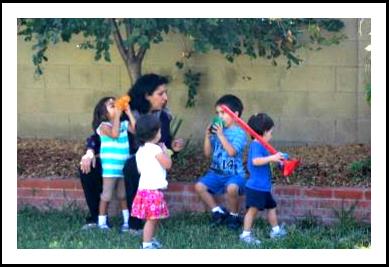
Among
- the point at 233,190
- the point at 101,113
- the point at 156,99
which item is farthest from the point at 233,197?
the point at 101,113

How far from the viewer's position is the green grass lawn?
7.06m

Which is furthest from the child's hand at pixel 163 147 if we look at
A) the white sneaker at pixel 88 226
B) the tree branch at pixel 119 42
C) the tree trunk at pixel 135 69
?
the tree trunk at pixel 135 69

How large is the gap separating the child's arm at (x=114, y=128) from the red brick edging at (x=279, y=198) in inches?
25.4

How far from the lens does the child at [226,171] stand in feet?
24.8

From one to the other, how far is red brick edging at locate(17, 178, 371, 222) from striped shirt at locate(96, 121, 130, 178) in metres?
0.47

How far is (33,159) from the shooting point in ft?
28.6

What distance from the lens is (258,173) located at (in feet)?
24.0

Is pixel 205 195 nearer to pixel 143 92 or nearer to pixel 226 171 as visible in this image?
pixel 226 171

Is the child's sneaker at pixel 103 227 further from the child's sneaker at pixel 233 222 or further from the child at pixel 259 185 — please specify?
the child at pixel 259 185

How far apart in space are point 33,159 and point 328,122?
2848mm

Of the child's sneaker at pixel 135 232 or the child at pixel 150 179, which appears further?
the child's sneaker at pixel 135 232

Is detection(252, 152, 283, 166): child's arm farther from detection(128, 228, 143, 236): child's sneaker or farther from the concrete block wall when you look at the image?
the concrete block wall

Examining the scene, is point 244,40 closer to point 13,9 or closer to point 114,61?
point 114,61

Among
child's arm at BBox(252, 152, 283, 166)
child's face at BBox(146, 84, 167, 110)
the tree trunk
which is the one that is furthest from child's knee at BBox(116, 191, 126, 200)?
the tree trunk
